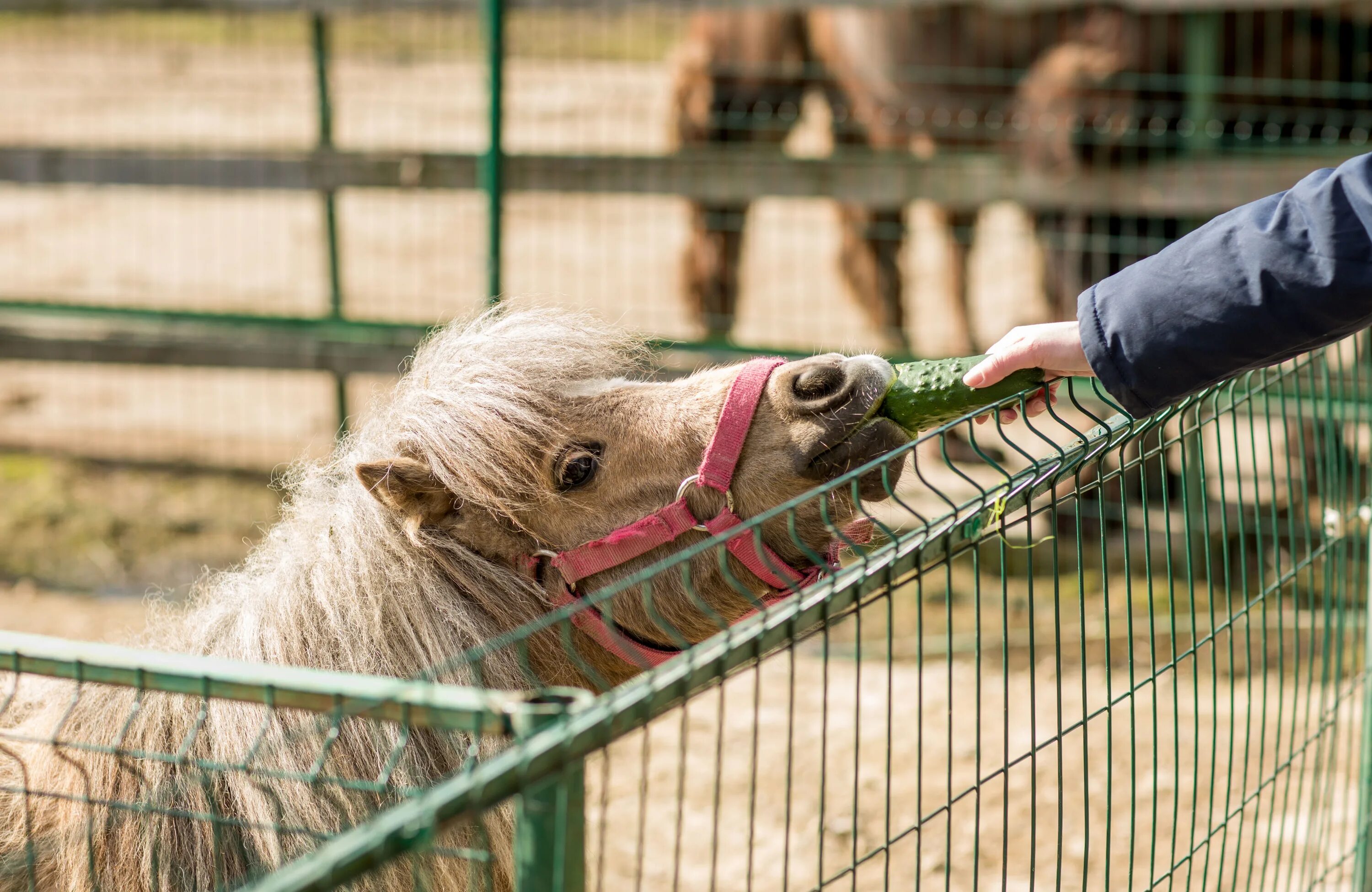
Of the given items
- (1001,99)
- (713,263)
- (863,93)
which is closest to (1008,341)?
(1001,99)

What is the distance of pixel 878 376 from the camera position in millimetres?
2102

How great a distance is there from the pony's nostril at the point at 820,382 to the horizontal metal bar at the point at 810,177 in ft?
10.0

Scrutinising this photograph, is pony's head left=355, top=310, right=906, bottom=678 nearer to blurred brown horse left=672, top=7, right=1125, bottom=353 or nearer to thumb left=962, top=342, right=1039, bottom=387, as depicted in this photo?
thumb left=962, top=342, right=1039, bottom=387

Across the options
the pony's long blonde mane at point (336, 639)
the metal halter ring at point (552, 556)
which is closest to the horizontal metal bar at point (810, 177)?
the pony's long blonde mane at point (336, 639)

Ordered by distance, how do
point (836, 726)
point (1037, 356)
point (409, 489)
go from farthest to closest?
1. point (836, 726)
2. point (409, 489)
3. point (1037, 356)

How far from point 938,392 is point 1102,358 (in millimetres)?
348

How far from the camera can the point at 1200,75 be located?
5.07 meters

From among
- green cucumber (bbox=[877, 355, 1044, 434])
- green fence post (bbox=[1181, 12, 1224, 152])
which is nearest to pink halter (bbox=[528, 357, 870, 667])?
green cucumber (bbox=[877, 355, 1044, 434])

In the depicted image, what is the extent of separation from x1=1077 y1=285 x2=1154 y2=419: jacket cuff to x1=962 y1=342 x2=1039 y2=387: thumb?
92 mm

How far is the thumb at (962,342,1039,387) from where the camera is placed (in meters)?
1.80

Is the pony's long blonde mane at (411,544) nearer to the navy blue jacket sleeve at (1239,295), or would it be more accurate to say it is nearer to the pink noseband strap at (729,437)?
the pink noseband strap at (729,437)

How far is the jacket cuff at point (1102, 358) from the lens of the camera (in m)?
1.70

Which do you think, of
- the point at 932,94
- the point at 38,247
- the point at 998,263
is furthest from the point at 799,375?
the point at 38,247

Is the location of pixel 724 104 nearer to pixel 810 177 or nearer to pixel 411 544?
pixel 810 177
